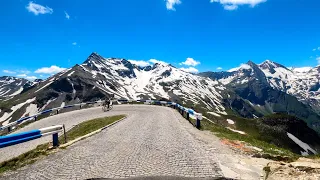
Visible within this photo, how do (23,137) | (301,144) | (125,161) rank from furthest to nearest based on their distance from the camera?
(301,144) < (23,137) < (125,161)

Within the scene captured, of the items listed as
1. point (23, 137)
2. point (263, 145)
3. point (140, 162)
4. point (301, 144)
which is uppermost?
point (23, 137)

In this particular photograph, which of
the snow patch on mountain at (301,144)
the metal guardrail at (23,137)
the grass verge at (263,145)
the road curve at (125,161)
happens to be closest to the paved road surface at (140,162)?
the road curve at (125,161)

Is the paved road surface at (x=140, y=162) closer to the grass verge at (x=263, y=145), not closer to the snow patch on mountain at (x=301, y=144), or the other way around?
the grass verge at (x=263, y=145)

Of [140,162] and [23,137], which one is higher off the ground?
[23,137]

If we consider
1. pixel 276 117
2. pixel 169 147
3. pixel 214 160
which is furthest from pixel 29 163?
pixel 276 117

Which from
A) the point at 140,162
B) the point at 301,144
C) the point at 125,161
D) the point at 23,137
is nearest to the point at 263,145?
the point at 140,162

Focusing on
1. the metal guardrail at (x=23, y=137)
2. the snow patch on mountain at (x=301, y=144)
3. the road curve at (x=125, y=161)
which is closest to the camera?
the road curve at (x=125, y=161)

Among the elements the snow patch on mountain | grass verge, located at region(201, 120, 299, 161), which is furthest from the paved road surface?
the snow patch on mountain

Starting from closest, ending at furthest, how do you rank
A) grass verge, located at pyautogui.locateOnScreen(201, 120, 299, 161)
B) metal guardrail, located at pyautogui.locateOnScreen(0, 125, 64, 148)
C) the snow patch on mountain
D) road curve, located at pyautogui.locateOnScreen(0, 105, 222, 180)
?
road curve, located at pyautogui.locateOnScreen(0, 105, 222, 180)
metal guardrail, located at pyautogui.locateOnScreen(0, 125, 64, 148)
grass verge, located at pyautogui.locateOnScreen(201, 120, 299, 161)
the snow patch on mountain

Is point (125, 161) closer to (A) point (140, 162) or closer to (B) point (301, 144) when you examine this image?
(A) point (140, 162)

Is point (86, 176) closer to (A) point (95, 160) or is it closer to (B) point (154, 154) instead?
(A) point (95, 160)

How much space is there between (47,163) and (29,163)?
886mm

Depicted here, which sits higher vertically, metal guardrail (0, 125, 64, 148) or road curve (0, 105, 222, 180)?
metal guardrail (0, 125, 64, 148)

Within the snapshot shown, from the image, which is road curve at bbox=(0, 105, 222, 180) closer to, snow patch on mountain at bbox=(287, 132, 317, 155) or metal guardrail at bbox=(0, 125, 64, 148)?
metal guardrail at bbox=(0, 125, 64, 148)
